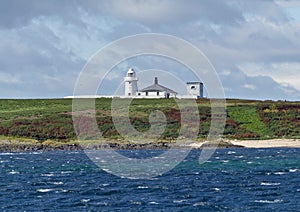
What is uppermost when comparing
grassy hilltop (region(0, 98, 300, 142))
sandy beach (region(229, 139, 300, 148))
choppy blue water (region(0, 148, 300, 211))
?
grassy hilltop (region(0, 98, 300, 142))

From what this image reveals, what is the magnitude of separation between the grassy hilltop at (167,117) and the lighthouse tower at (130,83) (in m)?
14.1

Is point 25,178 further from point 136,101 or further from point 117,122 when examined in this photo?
point 136,101

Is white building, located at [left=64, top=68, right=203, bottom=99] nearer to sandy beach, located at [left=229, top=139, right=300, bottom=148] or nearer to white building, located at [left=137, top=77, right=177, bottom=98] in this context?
white building, located at [left=137, top=77, right=177, bottom=98]

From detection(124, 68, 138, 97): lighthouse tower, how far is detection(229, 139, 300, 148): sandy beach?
6203 cm

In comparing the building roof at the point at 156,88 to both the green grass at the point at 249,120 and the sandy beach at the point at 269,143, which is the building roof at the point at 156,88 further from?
the sandy beach at the point at 269,143

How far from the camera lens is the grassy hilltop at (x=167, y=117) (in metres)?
115

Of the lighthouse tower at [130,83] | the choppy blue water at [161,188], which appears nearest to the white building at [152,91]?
the lighthouse tower at [130,83]

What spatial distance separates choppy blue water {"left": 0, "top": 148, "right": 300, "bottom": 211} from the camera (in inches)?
1640

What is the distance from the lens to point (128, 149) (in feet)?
325

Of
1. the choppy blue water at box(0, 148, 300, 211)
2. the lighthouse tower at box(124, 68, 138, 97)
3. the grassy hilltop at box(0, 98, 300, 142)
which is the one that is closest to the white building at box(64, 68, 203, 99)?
the lighthouse tower at box(124, 68, 138, 97)

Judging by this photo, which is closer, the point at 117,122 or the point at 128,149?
the point at 128,149

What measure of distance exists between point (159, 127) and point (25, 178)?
6602 cm

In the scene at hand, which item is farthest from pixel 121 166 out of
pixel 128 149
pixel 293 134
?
pixel 293 134

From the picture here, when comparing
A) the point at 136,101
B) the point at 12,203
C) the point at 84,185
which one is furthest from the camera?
the point at 136,101
